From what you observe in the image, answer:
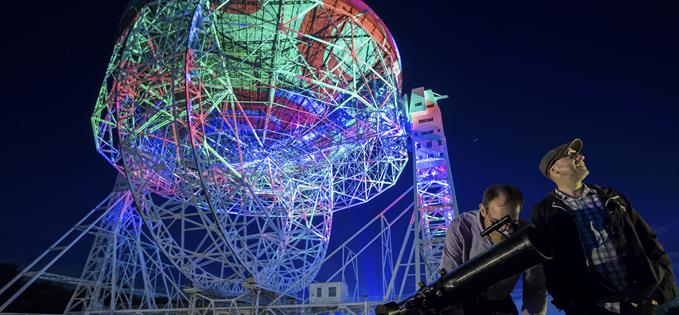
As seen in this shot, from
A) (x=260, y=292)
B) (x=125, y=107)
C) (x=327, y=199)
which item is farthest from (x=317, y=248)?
(x=125, y=107)

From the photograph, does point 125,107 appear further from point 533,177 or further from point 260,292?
point 533,177

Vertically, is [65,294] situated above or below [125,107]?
below

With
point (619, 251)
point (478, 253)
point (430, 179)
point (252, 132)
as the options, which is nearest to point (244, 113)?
point (252, 132)

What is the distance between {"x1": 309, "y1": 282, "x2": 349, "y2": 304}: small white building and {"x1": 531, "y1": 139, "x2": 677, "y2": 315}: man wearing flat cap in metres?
22.4

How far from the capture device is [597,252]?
2830mm

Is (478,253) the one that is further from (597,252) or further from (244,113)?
(244,113)

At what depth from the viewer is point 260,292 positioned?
822 inches

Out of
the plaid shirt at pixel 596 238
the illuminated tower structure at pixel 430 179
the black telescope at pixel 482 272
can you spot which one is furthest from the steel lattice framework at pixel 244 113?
the black telescope at pixel 482 272

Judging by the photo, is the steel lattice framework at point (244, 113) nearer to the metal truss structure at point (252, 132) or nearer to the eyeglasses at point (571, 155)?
the metal truss structure at point (252, 132)

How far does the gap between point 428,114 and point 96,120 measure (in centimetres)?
1658

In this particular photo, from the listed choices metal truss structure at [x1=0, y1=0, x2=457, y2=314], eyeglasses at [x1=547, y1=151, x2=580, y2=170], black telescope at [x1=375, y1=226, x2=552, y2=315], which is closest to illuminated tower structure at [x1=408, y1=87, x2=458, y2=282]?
metal truss structure at [x1=0, y1=0, x2=457, y2=314]

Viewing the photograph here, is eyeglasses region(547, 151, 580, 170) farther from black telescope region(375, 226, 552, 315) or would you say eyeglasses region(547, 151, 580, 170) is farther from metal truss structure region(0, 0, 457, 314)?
metal truss structure region(0, 0, 457, 314)

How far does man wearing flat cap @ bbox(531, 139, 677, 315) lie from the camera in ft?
8.47

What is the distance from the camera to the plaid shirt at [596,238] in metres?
2.72
